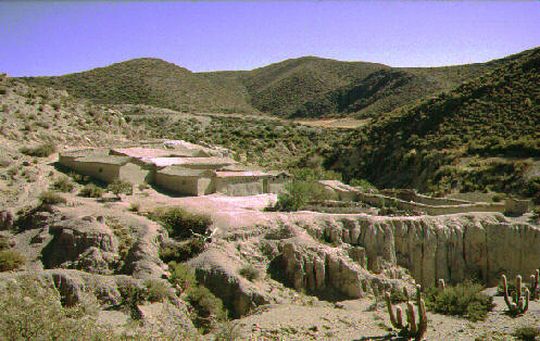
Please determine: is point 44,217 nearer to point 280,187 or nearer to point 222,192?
point 222,192

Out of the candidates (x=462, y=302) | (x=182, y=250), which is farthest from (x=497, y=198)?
(x=182, y=250)

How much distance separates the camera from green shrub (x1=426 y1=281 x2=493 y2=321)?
1933 cm

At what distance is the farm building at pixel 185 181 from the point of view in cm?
2712

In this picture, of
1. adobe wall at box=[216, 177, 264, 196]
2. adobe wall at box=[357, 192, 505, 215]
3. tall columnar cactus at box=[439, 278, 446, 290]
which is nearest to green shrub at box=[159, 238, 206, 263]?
adobe wall at box=[216, 177, 264, 196]

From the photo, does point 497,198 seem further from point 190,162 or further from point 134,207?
point 134,207

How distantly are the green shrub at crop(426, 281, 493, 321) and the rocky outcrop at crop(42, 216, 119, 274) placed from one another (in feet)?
36.4

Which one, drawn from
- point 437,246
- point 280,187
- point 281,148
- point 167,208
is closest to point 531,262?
point 437,246

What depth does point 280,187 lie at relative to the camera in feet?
100

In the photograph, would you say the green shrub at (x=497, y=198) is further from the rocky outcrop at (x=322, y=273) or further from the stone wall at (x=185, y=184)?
the stone wall at (x=185, y=184)

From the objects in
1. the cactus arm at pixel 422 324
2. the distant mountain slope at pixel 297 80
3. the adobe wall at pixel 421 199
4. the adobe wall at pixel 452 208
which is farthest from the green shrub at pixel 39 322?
the distant mountain slope at pixel 297 80

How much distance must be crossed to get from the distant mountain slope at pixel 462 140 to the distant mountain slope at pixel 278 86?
1995 centimetres

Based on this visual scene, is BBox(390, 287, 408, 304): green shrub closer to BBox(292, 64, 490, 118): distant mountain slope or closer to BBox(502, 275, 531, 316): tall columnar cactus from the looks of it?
BBox(502, 275, 531, 316): tall columnar cactus

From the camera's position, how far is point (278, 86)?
96.1 m

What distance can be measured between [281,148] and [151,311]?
127 feet
